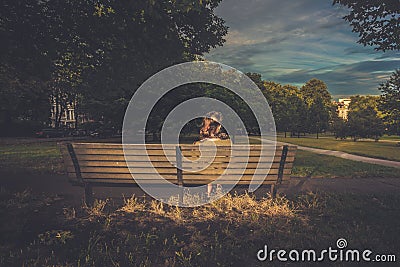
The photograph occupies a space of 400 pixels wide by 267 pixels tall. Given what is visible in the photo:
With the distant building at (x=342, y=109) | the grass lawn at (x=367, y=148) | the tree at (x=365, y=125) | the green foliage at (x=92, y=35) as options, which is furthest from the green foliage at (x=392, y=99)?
the distant building at (x=342, y=109)

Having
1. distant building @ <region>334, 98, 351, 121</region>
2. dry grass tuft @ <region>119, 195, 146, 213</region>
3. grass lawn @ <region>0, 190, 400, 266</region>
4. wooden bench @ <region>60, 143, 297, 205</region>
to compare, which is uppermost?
distant building @ <region>334, 98, 351, 121</region>

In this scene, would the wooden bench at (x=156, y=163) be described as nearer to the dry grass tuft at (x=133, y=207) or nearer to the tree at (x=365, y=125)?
the dry grass tuft at (x=133, y=207)

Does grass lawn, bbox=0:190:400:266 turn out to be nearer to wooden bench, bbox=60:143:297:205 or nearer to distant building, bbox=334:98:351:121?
wooden bench, bbox=60:143:297:205

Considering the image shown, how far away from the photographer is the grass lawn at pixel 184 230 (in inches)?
127

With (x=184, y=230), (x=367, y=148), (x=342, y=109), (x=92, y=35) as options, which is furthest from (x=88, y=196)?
(x=342, y=109)

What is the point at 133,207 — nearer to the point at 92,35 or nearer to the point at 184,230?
the point at 184,230

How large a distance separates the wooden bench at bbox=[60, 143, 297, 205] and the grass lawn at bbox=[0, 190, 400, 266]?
478mm

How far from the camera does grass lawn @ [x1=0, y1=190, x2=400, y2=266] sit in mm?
3221

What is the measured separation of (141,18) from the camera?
7.23 m

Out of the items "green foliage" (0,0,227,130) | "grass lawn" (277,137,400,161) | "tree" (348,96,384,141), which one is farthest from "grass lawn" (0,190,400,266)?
"tree" (348,96,384,141)

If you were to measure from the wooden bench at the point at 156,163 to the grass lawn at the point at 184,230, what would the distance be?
0.48 metres

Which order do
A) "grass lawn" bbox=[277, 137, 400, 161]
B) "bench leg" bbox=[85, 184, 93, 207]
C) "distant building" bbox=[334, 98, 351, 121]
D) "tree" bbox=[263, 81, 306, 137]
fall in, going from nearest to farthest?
"bench leg" bbox=[85, 184, 93, 207], "grass lawn" bbox=[277, 137, 400, 161], "tree" bbox=[263, 81, 306, 137], "distant building" bbox=[334, 98, 351, 121]

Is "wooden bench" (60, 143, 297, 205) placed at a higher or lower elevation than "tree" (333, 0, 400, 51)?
lower

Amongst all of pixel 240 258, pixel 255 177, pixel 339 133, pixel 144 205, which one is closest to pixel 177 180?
pixel 144 205
